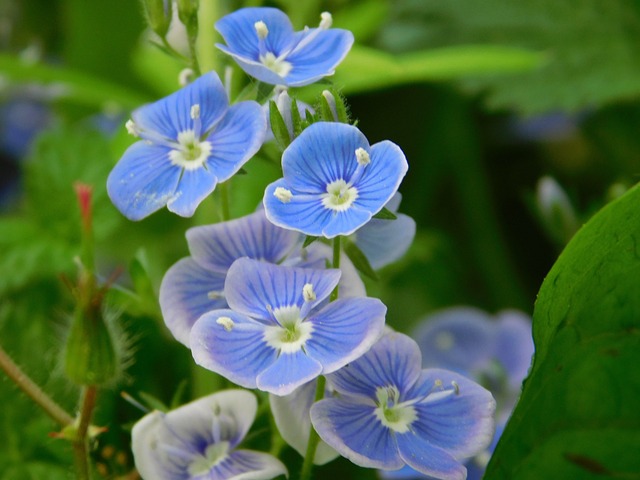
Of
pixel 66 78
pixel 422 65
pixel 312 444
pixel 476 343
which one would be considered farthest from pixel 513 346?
pixel 66 78

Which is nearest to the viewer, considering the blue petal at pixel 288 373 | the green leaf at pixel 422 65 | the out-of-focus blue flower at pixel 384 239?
the blue petal at pixel 288 373

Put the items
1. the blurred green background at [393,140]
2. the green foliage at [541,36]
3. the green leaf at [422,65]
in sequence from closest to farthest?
the blurred green background at [393,140] < the green leaf at [422,65] < the green foliage at [541,36]

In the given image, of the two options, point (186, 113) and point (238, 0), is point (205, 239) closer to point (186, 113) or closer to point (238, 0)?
point (186, 113)

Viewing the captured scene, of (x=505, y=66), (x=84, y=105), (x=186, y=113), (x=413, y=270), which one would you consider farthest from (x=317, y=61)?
(x=84, y=105)

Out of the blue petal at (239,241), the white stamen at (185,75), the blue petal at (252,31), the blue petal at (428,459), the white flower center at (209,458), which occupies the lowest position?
the white flower center at (209,458)

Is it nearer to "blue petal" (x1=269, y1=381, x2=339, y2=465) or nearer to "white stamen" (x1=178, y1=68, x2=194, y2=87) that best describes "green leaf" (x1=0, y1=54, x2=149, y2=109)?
"white stamen" (x1=178, y1=68, x2=194, y2=87)

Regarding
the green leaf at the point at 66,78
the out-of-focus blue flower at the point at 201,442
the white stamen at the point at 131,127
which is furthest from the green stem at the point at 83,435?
the green leaf at the point at 66,78

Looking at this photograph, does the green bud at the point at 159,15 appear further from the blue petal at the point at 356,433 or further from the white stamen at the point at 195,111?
the blue petal at the point at 356,433

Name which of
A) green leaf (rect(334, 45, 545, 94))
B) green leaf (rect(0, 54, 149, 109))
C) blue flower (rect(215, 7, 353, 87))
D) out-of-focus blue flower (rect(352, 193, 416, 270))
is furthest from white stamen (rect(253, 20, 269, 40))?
green leaf (rect(0, 54, 149, 109))

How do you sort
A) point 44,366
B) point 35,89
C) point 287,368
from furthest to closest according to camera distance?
point 35,89 < point 44,366 < point 287,368
